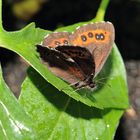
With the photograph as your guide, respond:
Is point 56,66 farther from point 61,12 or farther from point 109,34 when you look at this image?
point 61,12

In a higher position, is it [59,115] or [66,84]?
[66,84]

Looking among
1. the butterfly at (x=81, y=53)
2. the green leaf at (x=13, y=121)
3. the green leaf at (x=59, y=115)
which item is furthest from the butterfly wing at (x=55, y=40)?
the green leaf at (x=13, y=121)

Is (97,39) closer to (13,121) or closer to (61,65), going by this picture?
(61,65)

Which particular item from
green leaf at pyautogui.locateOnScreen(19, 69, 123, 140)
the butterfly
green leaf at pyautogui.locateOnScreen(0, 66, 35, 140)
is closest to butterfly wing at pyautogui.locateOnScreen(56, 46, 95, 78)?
the butterfly

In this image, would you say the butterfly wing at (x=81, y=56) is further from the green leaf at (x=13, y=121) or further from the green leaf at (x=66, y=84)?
the green leaf at (x=13, y=121)

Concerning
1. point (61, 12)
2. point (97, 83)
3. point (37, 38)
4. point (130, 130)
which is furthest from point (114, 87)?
point (61, 12)

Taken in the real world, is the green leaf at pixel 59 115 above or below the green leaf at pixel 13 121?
below

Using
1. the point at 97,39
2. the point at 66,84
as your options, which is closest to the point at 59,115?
the point at 66,84

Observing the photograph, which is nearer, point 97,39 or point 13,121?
point 13,121
